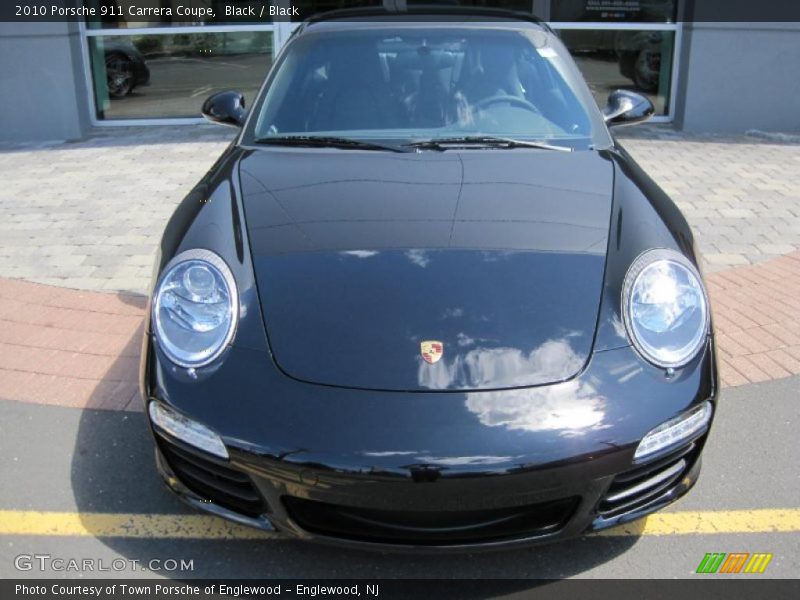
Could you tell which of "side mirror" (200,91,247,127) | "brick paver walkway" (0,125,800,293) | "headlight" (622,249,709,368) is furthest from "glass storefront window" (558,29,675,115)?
"headlight" (622,249,709,368)

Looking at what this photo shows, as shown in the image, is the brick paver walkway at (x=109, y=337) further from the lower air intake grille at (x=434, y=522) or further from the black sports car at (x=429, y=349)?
the lower air intake grille at (x=434, y=522)

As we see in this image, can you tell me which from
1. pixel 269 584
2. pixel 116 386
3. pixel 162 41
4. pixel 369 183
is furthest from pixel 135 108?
pixel 269 584

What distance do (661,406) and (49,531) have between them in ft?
6.62

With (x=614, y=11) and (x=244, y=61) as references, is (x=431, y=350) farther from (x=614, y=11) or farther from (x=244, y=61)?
(x=614, y=11)

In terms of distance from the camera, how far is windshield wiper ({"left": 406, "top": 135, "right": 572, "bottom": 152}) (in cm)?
336

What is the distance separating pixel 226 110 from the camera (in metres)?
3.98

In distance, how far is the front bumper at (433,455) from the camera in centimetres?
211

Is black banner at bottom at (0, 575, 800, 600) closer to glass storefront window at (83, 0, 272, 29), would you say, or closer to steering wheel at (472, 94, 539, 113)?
steering wheel at (472, 94, 539, 113)

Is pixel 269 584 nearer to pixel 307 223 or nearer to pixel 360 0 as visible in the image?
pixel 307 223

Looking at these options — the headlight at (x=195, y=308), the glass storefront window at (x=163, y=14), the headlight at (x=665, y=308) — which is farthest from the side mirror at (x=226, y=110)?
the glass storefront window at (x=163, y=14)

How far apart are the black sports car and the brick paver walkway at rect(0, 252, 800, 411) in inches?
44.8

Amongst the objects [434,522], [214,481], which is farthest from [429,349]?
[214,481]

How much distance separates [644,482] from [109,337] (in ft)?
9.47

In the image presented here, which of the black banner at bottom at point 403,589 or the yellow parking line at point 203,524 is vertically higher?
the black banner at bottom at point 403,589
